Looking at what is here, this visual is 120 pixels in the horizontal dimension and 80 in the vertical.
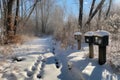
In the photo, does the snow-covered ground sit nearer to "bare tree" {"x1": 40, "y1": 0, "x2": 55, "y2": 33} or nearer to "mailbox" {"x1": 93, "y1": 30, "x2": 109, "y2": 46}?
"mailbox" {"x1": 93, "y1": 30, "x2": 109, "y2": 46}

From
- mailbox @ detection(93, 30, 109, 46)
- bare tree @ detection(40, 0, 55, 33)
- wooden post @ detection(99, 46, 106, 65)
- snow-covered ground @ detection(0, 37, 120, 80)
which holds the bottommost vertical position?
snow-covered ground @ detection(0, 37, 120, 80)

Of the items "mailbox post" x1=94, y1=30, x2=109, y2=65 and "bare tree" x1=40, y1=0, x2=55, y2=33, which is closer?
"mailbox post" x1=94, y1=30, x2=109, y2=65

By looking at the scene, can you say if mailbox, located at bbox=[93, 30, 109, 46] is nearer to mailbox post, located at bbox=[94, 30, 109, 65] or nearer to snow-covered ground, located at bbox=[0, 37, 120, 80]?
mailbox post, located at bbox=[94, 30, 109, 65]

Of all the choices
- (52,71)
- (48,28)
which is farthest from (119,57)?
(48,28)

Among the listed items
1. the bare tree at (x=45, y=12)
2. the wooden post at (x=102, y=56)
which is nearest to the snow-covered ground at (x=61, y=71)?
the wooden post at (x=102, y=56)

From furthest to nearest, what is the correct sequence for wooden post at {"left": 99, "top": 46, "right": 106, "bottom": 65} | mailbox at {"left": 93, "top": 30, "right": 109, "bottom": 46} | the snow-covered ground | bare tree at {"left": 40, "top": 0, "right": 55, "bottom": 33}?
1. bare tree at {"left": 40, "top": 0, "right": 55, "bottom": 33}
2. wooden post at {"left": 99, "top": 46, "right": 106, "bottom": 65}
3. mailbox at {"left": 93, "top": 30, "right": 109, "bottom": 46}
4. the snow-covered ground

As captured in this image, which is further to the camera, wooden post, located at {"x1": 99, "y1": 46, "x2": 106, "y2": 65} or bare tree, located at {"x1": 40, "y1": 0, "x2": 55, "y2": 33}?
bare tree, located at {"x1": 40, "y1": 0, "x2": 55, "y2": 33}

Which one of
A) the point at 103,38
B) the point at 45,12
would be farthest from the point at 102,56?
the point at 45,12

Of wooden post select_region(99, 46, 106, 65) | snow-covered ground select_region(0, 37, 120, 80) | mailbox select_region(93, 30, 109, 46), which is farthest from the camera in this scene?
wooden post select_region(99, 46, 106, 65)

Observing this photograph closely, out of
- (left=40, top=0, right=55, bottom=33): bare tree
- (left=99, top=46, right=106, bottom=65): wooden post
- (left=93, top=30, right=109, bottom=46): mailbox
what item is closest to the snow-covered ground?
(left=99, top=46, right=106, bottom=65): wooden post

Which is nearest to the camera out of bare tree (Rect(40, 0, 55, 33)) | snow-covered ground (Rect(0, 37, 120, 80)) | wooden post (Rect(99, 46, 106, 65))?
snow-covered ground (Rect(0, 37, 120, 80))

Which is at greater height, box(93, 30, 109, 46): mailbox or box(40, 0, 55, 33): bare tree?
box(40, 0, 55, 33): bare tree

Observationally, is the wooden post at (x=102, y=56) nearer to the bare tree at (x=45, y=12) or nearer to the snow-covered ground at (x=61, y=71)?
the snow-covered ground at (x=61, y=71)

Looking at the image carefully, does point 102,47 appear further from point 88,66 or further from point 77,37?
point 77,37
